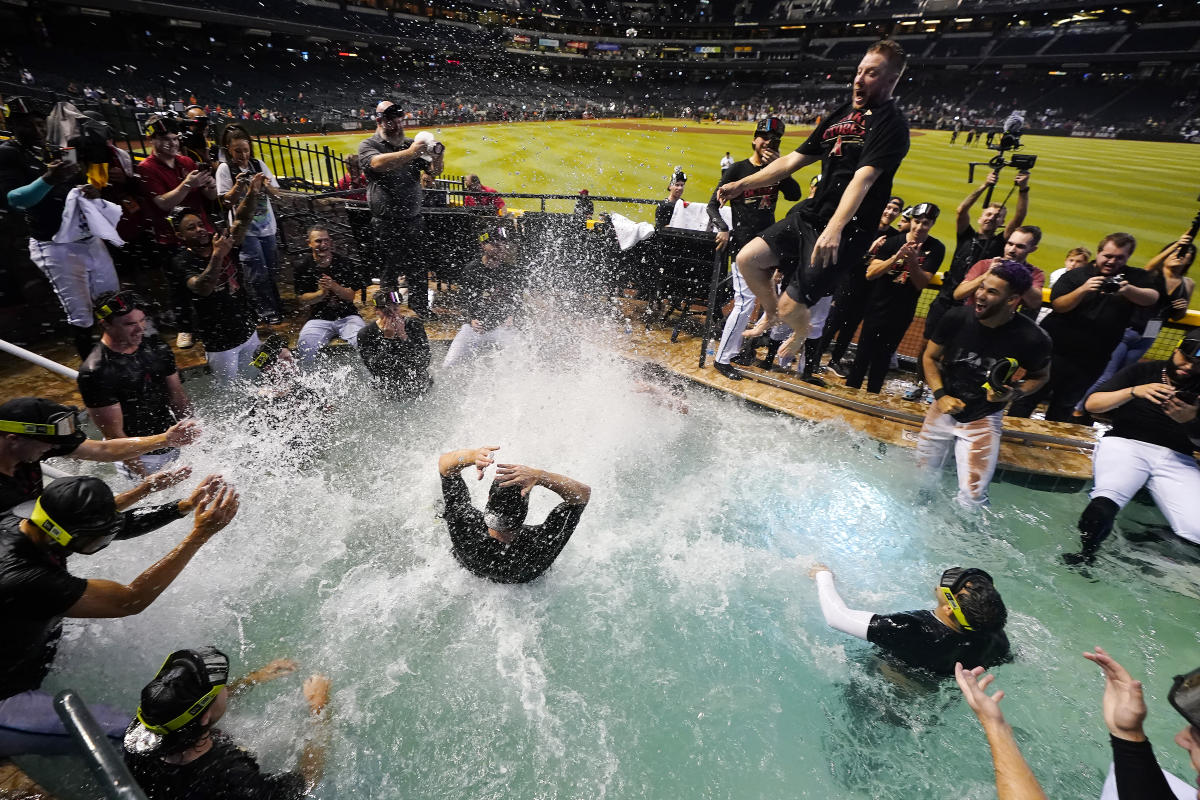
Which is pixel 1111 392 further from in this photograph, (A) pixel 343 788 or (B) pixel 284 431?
(B) pixel 284 431

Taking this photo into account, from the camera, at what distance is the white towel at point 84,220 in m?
4.89

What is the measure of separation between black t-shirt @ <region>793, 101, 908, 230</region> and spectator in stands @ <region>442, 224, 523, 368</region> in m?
4.42

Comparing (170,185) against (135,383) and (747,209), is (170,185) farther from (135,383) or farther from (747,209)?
(747,209)

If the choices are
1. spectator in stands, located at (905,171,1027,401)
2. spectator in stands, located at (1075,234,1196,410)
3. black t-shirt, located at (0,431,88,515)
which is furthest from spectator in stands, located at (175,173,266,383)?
spectator in stands, located at (1075,234,1196,410)

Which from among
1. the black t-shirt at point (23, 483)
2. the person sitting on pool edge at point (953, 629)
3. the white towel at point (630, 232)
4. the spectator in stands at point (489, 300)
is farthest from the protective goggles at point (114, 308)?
the white towel at point (630, 232)

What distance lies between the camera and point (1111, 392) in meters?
4.68

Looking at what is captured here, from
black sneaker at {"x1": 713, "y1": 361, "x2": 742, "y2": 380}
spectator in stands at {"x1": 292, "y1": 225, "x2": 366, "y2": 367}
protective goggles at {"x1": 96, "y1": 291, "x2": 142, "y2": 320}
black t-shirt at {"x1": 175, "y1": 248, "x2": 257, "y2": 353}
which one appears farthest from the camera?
black sneaker at {"x1": 713, "y1": 361, "x2": 742, "y2": 380}

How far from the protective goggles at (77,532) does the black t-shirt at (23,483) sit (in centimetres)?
38


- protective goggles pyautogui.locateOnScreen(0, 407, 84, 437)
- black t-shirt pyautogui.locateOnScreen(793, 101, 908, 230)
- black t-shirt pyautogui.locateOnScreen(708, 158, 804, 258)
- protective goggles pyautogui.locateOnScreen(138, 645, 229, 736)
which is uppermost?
black t-shirt pyautogui.locateOnScreen(793, 101, 908, 230)

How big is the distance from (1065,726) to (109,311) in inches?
296

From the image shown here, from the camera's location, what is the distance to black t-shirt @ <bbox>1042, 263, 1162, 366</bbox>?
568 cm

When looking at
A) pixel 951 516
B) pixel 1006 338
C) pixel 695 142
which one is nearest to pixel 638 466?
pixel 951 516

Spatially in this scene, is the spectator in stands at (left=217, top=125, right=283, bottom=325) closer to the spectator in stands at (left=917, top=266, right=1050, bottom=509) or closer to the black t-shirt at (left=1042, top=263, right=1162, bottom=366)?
the spectator in stands at (left=917, top=266, right=1050, bottom=509)

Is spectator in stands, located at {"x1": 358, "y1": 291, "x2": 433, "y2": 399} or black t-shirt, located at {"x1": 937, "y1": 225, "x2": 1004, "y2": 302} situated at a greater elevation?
black t-shirt, located at {"x1": 937, "y1": 225, "x2": 1004, "y2": 302}
